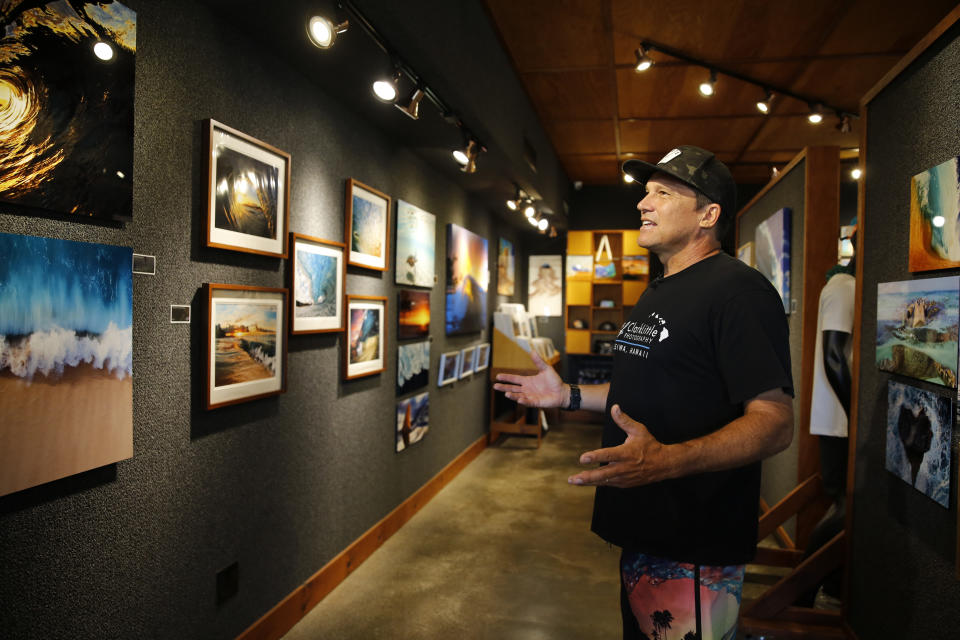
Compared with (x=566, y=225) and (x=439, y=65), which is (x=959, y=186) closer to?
(x=439, y=65)

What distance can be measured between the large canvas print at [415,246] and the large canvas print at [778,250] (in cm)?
226

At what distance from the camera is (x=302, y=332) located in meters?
2.46

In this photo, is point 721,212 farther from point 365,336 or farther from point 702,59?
point 702,59

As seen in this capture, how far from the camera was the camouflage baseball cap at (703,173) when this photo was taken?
138 centimetres

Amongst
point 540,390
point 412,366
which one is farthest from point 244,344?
point 412,366

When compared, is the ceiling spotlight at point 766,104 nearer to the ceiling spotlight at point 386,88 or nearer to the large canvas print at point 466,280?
the large canvas print at point 466,280

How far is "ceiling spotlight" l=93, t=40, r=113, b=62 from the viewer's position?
1.46m

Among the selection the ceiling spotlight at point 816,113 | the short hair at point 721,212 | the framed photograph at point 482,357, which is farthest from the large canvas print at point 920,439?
the framed photograph at point 482,357

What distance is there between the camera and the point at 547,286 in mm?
7566

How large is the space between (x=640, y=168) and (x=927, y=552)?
1492 mm

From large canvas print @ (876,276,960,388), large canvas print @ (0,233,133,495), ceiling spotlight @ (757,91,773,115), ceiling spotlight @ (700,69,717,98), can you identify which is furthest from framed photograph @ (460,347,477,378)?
large canvas print @ (0,233,133,495)

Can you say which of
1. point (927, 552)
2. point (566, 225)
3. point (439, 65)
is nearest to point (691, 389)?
point (927, 552)

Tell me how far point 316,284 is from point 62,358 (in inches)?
48.9

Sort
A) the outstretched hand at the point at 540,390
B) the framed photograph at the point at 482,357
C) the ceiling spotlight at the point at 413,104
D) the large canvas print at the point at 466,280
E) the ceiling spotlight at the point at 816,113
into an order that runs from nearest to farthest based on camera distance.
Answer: the outstretched hand at the point at 540,390
the ceiling spotlight at the point at 413,104
the ceiling spotlight at the point at 816,113
the large canvas print at the point at 466,280
the framed photograph at the point at 482,357
